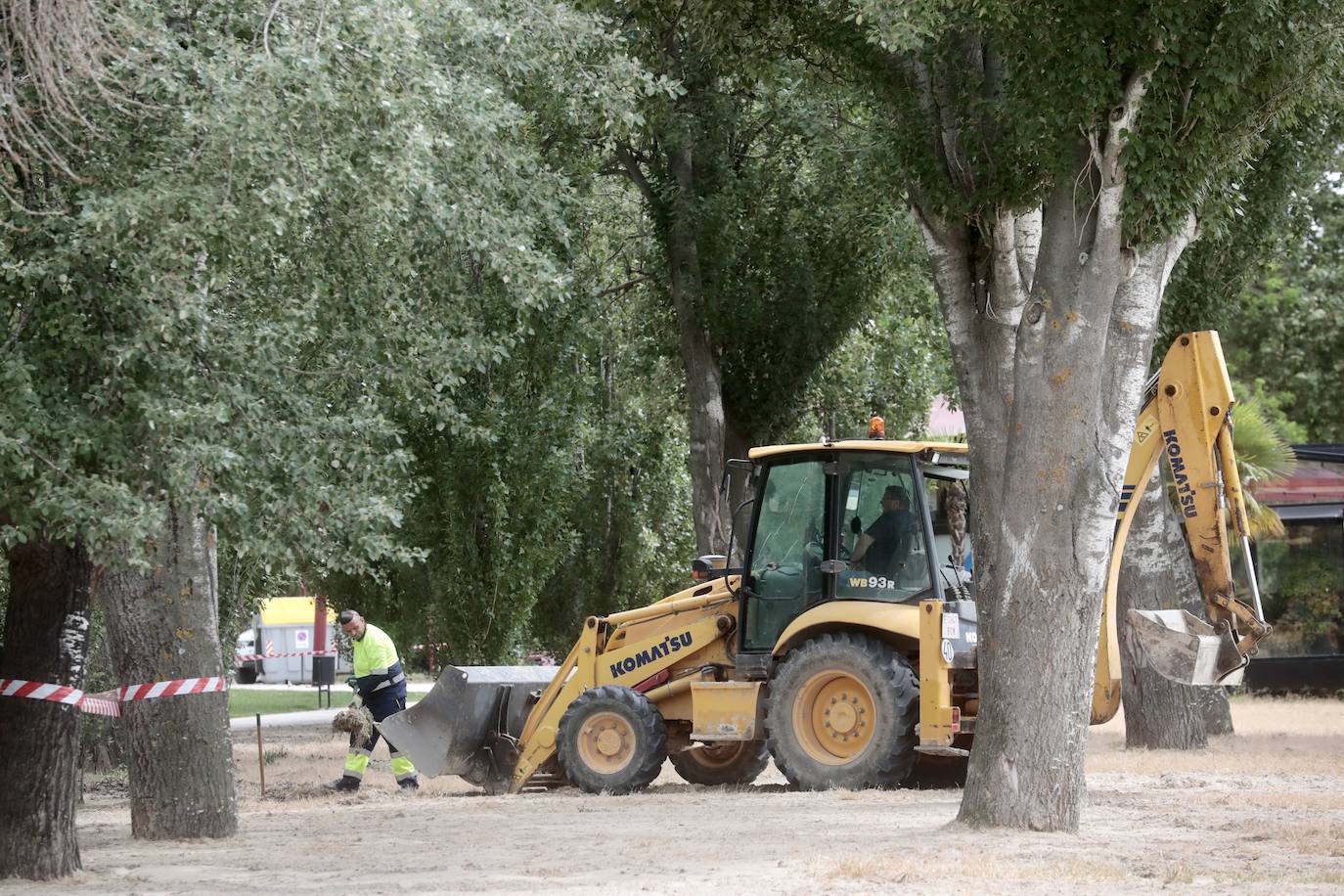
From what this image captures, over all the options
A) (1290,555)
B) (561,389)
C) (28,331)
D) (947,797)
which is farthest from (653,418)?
(28,331)

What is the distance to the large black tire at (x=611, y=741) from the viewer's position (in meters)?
13.2

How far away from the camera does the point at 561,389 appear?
19594 millimetres

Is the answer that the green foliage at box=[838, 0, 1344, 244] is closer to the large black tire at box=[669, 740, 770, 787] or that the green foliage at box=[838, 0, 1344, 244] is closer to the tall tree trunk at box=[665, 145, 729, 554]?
the large black tire at box=[669, 740, 770, 787]

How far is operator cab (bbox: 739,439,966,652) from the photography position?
12.8 meters

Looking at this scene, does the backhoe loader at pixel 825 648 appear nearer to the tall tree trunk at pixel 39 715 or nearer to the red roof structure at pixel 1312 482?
the tall tree trunk at pixel 39 715

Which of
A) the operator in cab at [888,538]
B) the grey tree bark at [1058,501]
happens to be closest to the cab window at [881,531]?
the operator in cab at [888,538]

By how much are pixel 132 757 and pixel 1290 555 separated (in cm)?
2080

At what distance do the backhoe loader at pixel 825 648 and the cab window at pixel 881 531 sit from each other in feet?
0.04

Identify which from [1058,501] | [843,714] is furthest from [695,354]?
[1058,501]

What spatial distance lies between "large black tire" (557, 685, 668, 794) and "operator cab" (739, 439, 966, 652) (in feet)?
3.28

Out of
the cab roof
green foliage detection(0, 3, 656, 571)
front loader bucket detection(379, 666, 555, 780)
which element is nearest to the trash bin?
front loader bucket detection(379, 666, 555, 780)

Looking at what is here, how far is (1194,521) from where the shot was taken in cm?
1173

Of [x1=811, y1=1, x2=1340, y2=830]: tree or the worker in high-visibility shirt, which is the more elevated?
[x1=811, y1=1, x2=1340, y2=830]: tree

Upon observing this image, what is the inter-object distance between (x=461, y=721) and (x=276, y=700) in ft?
72.2
